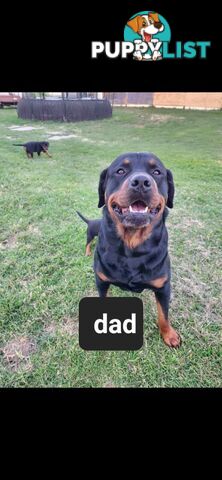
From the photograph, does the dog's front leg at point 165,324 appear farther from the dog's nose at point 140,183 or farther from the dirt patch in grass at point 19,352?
the dirt patch in grass at point 19,352

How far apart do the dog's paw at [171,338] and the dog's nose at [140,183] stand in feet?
2.34

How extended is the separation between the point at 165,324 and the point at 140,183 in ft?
2.29

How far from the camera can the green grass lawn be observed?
121cm

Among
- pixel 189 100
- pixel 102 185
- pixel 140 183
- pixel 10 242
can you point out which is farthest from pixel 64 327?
pixel 189 100

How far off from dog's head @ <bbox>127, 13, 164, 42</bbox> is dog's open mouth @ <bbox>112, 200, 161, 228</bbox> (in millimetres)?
619

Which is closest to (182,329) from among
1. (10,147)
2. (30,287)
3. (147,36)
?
(30,287)

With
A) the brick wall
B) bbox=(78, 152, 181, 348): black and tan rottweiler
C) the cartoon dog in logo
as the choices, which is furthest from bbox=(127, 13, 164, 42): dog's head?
the brick wall

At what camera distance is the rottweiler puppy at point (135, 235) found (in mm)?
1084

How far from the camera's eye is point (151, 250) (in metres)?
1.19

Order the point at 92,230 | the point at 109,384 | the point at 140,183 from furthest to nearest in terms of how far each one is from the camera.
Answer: the point at 92,230 < the point at 109,384 < the point at 140,183

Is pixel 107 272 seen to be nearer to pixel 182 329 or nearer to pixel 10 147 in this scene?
pixel 182 329

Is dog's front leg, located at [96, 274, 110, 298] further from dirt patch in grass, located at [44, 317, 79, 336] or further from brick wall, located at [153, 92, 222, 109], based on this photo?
→ brick wall, located at [153, 92, 222, 109]

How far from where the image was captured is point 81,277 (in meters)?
1.72

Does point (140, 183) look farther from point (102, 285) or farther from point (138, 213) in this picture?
point (102, 285)
